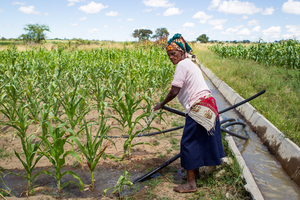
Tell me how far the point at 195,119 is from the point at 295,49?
10.8 meters

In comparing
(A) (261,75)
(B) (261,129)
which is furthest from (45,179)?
(A) (261,75)

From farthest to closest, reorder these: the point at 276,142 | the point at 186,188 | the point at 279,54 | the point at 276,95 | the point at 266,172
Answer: the point at 279,54 → the point at 276,95 → the point at 276,142 → the point at 266,172 → the point at 186,188

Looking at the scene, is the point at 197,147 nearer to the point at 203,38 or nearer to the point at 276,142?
the point at 276,142

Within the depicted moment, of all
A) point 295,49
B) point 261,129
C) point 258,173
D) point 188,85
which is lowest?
point 258,173

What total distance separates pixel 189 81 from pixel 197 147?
2.53 ft

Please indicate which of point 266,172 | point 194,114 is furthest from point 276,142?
point 194,114

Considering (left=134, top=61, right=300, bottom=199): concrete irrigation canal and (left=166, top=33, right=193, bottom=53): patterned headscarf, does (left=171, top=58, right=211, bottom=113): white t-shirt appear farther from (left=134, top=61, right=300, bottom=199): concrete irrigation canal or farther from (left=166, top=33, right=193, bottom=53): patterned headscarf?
(left=134, top=61, right=300, bottom=199): concrete irrigation canal

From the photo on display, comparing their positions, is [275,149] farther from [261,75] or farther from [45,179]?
[261,75]

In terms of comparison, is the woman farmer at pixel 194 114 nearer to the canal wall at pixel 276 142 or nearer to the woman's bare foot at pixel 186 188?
the woman's bare foot at pixel 186 188

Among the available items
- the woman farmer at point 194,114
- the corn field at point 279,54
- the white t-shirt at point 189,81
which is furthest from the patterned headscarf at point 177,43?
the corn field at point 279,54

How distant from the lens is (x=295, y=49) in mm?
10664

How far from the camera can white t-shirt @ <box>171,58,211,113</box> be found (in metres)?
2.47

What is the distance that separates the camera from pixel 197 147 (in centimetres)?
255

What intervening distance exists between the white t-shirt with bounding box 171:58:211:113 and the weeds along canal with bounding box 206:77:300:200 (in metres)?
1.64
